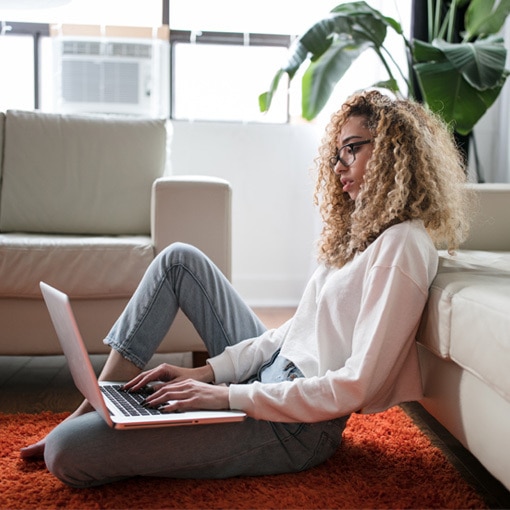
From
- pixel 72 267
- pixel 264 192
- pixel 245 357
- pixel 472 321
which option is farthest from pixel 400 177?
pixel 264 192

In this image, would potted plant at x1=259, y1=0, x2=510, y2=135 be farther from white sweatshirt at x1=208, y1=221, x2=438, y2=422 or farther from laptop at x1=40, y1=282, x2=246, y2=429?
laptop at x1=40, y1=282, x2=246, y2=429

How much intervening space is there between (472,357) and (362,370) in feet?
0.59

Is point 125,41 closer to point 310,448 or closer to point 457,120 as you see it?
point 457,120

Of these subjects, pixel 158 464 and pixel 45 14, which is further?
pixel 45 14

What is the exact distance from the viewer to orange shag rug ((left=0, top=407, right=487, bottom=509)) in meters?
1.28

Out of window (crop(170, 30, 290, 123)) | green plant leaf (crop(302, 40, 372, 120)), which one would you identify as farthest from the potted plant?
window (crop(170, 30, 290, 123))

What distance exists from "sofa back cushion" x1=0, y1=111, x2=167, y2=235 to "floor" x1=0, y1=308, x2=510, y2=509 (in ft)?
1.56

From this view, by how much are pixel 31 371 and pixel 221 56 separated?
2.06 metres

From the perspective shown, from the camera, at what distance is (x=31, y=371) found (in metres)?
2.36

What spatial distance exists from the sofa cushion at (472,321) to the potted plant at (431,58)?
54.4 inches

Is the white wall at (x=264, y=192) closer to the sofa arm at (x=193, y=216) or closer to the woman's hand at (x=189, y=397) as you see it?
the sofa arm at (x=193, y=216)

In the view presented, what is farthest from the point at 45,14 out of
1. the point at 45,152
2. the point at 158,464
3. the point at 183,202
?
the point at 158,464

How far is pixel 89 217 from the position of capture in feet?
8.46

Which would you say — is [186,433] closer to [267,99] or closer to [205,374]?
[205,374]
